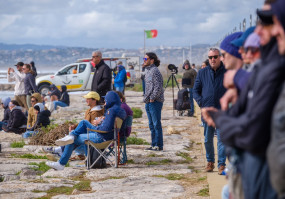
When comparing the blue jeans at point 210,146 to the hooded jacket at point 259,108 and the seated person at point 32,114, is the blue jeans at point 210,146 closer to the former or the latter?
the hooded jacket at point 259,108

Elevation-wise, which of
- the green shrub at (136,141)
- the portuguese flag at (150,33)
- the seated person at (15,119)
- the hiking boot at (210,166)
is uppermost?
the portuguese flag at (150,33)

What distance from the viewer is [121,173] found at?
8555mm

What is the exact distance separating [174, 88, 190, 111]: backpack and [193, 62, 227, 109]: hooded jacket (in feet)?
28.4

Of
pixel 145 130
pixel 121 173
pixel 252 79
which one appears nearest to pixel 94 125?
pixel 121 173

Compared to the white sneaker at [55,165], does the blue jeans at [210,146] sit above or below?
above

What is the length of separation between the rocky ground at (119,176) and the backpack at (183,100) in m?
4.55

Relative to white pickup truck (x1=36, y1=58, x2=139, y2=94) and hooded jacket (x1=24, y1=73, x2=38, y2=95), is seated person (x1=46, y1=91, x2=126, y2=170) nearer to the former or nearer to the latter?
hooded jacket (x1=24, y1=73, x2=38, y2=95)

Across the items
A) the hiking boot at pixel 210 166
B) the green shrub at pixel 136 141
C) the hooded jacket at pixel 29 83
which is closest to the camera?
the hiking boot at pixel 210 166

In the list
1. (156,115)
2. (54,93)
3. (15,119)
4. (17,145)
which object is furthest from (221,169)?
(54,93)

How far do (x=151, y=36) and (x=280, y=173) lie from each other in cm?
3825

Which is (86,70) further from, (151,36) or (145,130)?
(145,130)

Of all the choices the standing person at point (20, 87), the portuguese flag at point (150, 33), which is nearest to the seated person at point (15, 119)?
the standing person at point (20, 87)

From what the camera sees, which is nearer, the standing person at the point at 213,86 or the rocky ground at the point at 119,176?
the rocky ground at the point at 119,176

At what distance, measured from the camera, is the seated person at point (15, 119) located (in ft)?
46.1
